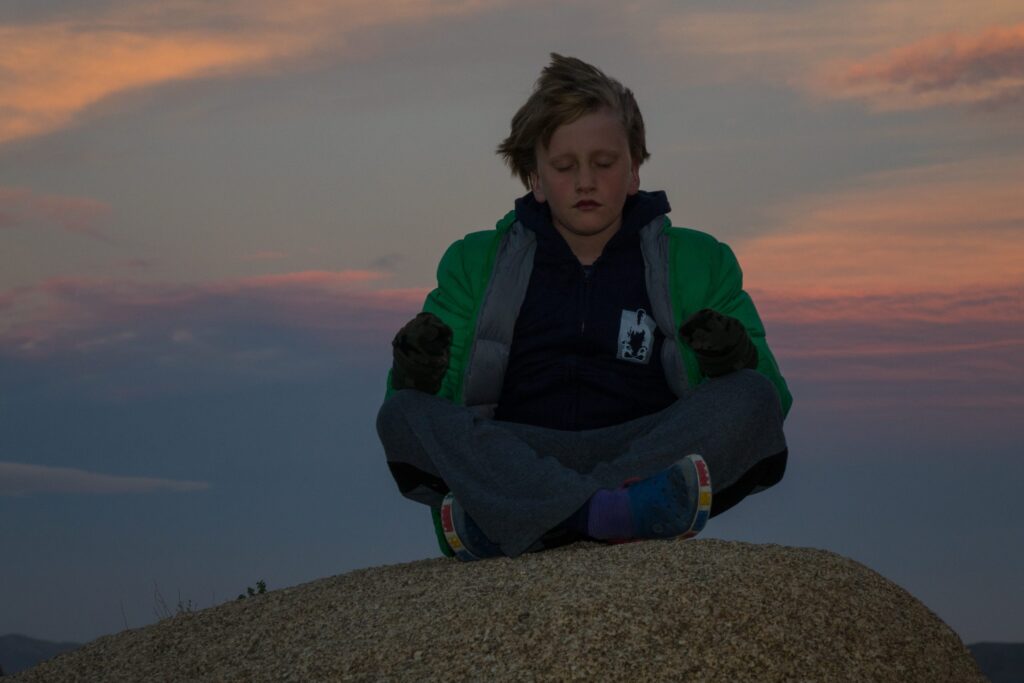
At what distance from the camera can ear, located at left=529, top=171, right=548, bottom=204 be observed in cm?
600

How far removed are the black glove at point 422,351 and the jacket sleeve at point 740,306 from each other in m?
1.26

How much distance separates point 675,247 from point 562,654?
2333 millimetres

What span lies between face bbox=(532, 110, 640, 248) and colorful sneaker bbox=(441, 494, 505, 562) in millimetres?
1406

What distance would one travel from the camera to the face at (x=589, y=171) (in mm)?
5680

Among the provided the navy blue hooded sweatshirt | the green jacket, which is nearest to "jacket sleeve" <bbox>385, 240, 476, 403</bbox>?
the green jacket

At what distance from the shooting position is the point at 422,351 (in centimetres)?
553

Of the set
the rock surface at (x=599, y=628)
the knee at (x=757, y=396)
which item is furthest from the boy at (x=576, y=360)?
the rock surface at (x=599, y=628)

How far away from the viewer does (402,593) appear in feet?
17.2

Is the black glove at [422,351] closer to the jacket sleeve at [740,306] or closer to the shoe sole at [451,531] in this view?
the shoe sole at [451,531]

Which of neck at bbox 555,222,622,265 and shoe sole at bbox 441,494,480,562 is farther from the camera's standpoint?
neck at bbox 555,222,622,265

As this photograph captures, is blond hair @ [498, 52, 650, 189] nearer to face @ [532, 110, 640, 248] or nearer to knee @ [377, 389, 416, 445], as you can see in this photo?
face @ [532, 110, 640, 248]

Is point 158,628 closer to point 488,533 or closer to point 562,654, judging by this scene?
point 488,533

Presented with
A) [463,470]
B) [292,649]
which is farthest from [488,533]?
[292,649]

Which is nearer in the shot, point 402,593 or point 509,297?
point 402,593
